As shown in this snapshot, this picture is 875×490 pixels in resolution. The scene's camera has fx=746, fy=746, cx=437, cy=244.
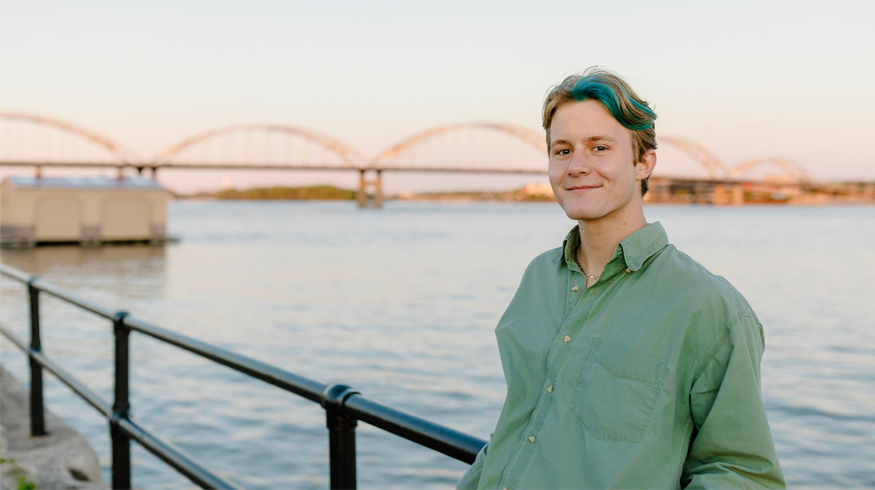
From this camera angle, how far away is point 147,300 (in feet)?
70.0

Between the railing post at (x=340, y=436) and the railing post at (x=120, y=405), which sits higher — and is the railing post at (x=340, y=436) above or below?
above

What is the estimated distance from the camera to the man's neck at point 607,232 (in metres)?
1.54

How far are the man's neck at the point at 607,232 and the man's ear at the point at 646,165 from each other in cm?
7

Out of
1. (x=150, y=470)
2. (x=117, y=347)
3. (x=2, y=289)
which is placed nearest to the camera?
(x=117, y=347)

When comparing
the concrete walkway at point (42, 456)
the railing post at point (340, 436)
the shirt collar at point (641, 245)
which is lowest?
the concrete walkway at point (42, 456)

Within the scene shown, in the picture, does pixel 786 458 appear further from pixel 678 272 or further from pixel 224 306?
pixel 224 306

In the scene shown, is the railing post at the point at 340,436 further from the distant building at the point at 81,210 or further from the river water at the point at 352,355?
the distant building at the point at 81,210

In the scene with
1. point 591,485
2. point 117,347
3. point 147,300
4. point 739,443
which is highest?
point 739,443

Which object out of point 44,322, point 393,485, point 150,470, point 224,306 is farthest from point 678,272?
point 224,306

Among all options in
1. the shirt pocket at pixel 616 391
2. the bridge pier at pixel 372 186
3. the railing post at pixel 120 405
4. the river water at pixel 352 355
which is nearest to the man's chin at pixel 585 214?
the shirt pocket at pixel 616 391

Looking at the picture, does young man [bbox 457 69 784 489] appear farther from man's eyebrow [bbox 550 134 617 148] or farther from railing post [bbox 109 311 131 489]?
railing post [bbox 109 311 131 489]

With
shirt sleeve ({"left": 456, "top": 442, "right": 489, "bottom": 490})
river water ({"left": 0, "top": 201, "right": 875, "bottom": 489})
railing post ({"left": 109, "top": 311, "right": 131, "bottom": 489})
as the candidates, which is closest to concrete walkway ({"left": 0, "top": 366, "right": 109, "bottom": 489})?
railing post ({"left": 109, "top": 311, "right": 131, "bottom": 489})

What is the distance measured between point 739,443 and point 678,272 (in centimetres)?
31

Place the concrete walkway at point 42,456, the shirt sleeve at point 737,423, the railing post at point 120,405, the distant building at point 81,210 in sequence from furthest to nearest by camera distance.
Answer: the distant building at point 81,210 < the concrete walkway at point 42,456 < the railing post at point 120,405 < the shirt sleeve at point 737,423
